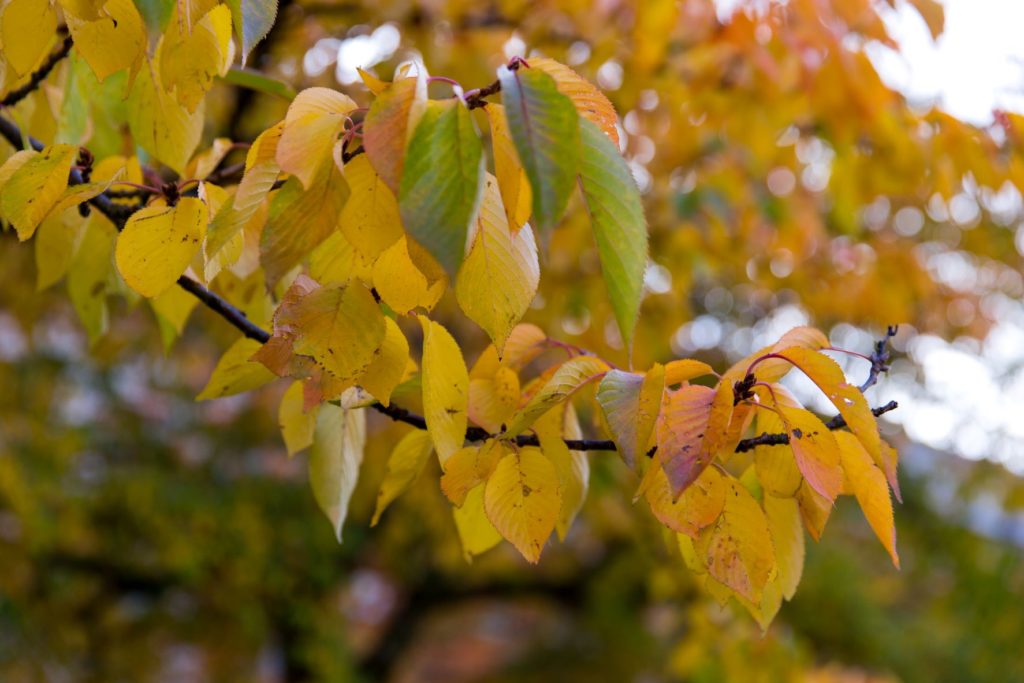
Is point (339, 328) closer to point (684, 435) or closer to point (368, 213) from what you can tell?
point (368, 213)

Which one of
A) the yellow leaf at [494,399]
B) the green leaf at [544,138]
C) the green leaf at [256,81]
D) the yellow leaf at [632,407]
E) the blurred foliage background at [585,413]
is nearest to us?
the green leaf at [544,138]

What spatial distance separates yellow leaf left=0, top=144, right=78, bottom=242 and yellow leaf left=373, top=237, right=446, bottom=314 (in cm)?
21

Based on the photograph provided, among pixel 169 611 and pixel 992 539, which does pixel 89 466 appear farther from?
pixel 992 539

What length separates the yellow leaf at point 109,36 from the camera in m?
0.50

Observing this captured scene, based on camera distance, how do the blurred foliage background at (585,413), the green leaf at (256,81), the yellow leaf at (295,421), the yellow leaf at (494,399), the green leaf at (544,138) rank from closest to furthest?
the green leaf at (544,138) < the yellow leaf at (494,399) < the yellow leaf at (295,421) < the green leaf at (256,81) < the blurred foliage background at (585,413)

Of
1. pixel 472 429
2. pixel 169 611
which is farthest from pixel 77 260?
pixel 169 611

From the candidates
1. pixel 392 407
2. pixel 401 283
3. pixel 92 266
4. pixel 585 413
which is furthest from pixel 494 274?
pixel 585 413

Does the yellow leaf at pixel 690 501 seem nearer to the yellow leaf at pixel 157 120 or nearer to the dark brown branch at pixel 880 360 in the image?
the dark brown branch at pixel 880 360

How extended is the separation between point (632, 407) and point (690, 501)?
7 cm

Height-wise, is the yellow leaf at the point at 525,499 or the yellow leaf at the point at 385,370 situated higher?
the yellow leaf at the point at 385,370

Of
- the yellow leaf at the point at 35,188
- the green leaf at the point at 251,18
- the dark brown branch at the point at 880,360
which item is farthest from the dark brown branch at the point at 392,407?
the green leaf at the point at 251,18

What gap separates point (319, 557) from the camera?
3393 millimetres

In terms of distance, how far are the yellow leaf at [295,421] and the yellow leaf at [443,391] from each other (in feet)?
0.60

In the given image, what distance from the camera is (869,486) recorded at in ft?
1.65
